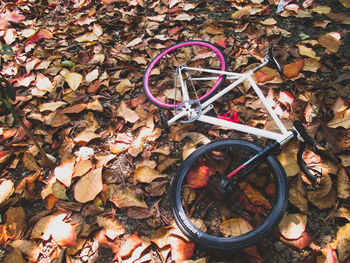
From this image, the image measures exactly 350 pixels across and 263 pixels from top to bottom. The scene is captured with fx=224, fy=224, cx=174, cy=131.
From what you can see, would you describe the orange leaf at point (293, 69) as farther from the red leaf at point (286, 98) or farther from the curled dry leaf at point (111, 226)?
the curled dry leaf at point (111, 226)

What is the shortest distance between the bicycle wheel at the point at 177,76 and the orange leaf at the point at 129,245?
1.09m

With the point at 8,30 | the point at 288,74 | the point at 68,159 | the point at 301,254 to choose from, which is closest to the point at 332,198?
the point at 301,254

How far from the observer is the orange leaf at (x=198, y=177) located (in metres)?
1.65

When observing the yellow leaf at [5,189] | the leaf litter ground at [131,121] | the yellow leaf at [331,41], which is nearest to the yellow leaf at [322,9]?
the leaf litter ground at [131,121]

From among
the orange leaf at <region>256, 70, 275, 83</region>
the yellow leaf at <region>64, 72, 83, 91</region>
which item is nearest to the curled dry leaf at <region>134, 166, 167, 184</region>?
the yellow leaf at <region>64, 72, 83, 91</region>

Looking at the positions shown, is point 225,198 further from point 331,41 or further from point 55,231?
point 331,41

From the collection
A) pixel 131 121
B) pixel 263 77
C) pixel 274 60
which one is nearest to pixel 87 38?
pixel 131 121

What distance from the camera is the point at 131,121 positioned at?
6.83 ft

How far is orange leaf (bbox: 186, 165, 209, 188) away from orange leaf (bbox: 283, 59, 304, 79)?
1.24 meters

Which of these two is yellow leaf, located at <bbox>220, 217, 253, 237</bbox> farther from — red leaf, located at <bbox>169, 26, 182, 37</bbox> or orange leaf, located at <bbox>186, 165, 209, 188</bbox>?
red leaf, located at <bbox>169, 26, 182, 37</bbox>

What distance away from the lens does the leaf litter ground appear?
4.94ft

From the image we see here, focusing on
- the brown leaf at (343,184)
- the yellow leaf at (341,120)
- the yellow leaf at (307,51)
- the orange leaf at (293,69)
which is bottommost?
the brown leaf at (343,184)

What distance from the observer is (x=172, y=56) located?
252 cm

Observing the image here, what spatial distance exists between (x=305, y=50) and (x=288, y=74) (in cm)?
40
